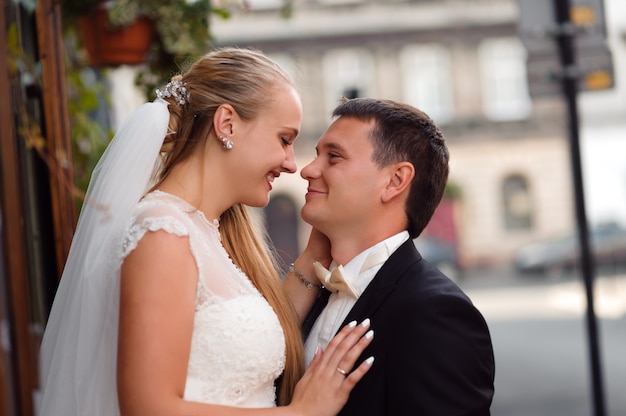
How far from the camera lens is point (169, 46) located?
521 centimetres

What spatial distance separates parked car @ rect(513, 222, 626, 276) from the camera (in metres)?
26.3

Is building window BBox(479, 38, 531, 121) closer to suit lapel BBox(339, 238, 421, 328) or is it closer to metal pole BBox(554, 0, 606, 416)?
metal pole BBox(554, 0, 606, 416)

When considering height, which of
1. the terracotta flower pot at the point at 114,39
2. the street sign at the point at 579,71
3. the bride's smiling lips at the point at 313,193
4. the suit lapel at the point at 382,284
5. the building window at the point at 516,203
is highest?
the terracotta flower pot at the point at 114,39

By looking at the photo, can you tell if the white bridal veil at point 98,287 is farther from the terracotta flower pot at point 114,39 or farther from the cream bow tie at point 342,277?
the terracotta flower pot at point 114,39

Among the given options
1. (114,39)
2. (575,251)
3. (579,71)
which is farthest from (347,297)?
(575,251)

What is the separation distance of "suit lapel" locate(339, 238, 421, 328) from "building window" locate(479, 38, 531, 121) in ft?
97.4

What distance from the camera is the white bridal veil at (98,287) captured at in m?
2.60

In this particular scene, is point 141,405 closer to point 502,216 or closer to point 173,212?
point 173,212

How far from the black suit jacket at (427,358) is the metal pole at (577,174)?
3.12 meters

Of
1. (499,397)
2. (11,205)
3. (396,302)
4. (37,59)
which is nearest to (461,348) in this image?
(396,302)

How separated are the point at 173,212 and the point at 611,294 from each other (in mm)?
21684

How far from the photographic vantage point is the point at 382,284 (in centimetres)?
279

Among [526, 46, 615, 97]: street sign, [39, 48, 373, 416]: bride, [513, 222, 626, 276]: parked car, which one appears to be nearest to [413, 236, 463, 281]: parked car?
[513, 222, 626, 276]: parked car

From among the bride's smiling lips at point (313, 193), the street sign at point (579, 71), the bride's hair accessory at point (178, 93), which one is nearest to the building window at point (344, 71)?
the street sign at point (579, 71)
